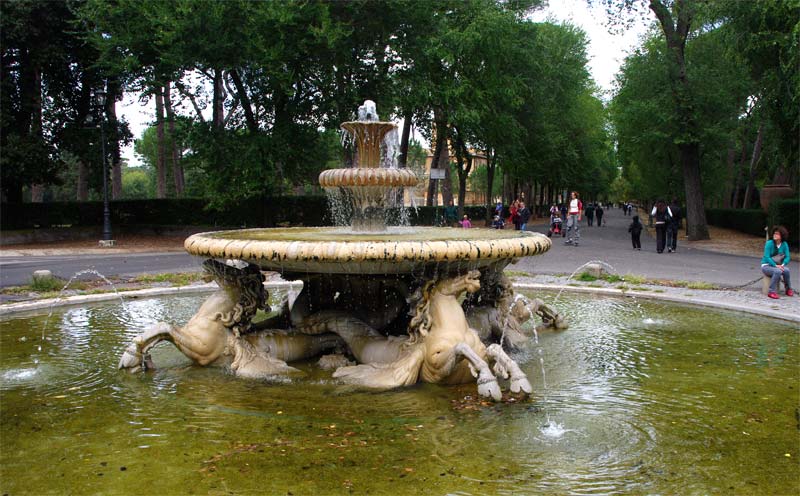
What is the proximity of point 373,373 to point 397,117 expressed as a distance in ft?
79.5

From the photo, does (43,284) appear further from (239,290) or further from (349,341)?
(349,341)

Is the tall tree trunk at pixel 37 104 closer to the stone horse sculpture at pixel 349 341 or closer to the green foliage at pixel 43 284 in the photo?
the green foliage at pixel 43 284

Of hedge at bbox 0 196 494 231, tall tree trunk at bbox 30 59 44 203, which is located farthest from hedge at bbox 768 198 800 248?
tall tree trunk at bbox 30 59 44 203

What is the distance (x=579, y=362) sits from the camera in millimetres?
7402

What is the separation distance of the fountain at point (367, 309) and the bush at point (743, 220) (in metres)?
27.0

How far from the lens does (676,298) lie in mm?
11367

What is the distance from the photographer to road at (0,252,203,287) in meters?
16.0

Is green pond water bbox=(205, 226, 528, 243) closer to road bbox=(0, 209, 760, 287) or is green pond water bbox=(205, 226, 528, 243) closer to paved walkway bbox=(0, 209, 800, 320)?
paved walkway bbox=(0, 209, 800, 320)

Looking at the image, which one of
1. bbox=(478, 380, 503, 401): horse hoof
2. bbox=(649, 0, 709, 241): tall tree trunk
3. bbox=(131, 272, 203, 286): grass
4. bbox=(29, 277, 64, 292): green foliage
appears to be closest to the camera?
bbox=(478, 380, 503, 401): horse hoof

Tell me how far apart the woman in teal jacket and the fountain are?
18.8 ft

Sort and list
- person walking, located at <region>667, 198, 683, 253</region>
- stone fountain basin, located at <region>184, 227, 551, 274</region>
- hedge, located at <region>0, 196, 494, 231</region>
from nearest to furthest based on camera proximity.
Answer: stone fountain basin, located at <region>184, 227, 551, 274</region>
person walking, located at <region>667, 198, 683, 253</region>
hedge, located at <region>0, 196, 494, 231</region>

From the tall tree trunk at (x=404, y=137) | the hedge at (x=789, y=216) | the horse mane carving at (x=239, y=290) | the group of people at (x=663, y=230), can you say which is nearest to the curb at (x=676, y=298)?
the group of people at (x=663, y=230)

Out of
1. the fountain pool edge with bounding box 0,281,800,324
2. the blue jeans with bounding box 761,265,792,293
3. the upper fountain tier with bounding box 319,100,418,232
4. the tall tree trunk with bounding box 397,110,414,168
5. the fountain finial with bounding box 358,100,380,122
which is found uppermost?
the tall tree trunk with bounding box 397,110,414,168

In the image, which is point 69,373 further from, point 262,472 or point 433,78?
point 433,78
